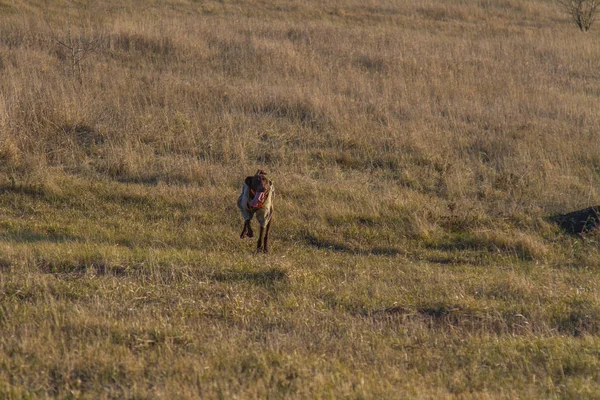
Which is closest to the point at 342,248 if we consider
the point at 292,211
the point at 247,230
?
the point at 292,211

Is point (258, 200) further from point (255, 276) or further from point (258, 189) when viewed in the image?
point (255, 276)

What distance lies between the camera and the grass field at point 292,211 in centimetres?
479

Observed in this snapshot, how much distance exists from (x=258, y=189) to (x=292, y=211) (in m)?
1.85

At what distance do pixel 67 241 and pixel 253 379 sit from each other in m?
4.02

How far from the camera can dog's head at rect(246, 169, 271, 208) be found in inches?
289

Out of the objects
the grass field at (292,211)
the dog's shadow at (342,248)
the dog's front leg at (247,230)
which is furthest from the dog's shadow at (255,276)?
the dog's shadow at (342,248)

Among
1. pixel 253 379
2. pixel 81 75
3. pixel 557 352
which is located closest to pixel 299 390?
pixel 253 379

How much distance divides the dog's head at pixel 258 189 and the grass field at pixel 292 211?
0.59m

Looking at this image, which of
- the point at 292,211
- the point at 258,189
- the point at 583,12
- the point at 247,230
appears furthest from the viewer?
the point at 583,12

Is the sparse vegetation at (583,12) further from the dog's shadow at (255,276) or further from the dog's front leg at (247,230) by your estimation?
the dog's shadow at (255,276)

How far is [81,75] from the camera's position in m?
14.3

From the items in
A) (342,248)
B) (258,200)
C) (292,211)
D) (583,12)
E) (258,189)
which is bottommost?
(342,248)

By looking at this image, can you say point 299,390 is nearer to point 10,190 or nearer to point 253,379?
point 253,379

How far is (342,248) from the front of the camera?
27.4 ft
